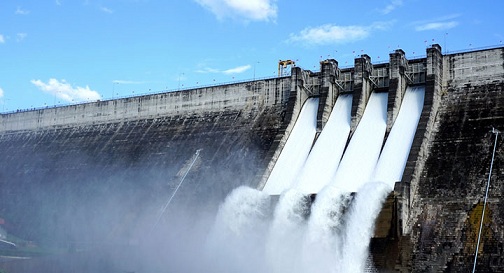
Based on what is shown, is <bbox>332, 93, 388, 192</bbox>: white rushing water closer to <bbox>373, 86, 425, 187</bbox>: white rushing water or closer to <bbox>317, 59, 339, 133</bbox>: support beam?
<bbox>373, 86, 425, 187</bbox>: white rushing water

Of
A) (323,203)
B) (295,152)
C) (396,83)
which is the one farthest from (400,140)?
(295,152)

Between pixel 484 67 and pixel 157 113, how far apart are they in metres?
17.8

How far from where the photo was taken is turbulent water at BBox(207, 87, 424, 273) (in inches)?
851

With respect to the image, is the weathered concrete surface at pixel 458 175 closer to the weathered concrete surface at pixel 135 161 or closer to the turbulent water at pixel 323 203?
the turbulent water at pixel 323 203

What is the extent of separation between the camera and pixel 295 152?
27.5m

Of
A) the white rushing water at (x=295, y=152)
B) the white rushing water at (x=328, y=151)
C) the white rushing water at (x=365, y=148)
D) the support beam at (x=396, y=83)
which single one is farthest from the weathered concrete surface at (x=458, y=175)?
the white rushing water at (x=295, y=152)

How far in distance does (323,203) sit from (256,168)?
5.78 metres

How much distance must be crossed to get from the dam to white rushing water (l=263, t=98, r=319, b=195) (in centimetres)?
9

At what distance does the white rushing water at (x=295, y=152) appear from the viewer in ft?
85.4

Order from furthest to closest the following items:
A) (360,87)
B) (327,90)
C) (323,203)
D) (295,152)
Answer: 1. (327,90)
2. (295,152)
3. (360,87)
4. (323,203)

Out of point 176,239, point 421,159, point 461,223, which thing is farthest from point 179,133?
point 461,223

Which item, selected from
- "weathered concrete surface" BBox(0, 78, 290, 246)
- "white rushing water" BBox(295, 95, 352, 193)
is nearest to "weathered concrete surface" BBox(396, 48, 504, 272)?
"white rushing water" BBox(295, 95, 352, 193)

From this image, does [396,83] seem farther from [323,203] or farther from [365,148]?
[323,203]

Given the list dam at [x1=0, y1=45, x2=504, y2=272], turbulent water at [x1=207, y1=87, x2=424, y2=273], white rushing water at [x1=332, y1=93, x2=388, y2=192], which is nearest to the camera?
dam at [x1=0, y1=45, x2=504, y2=272]
